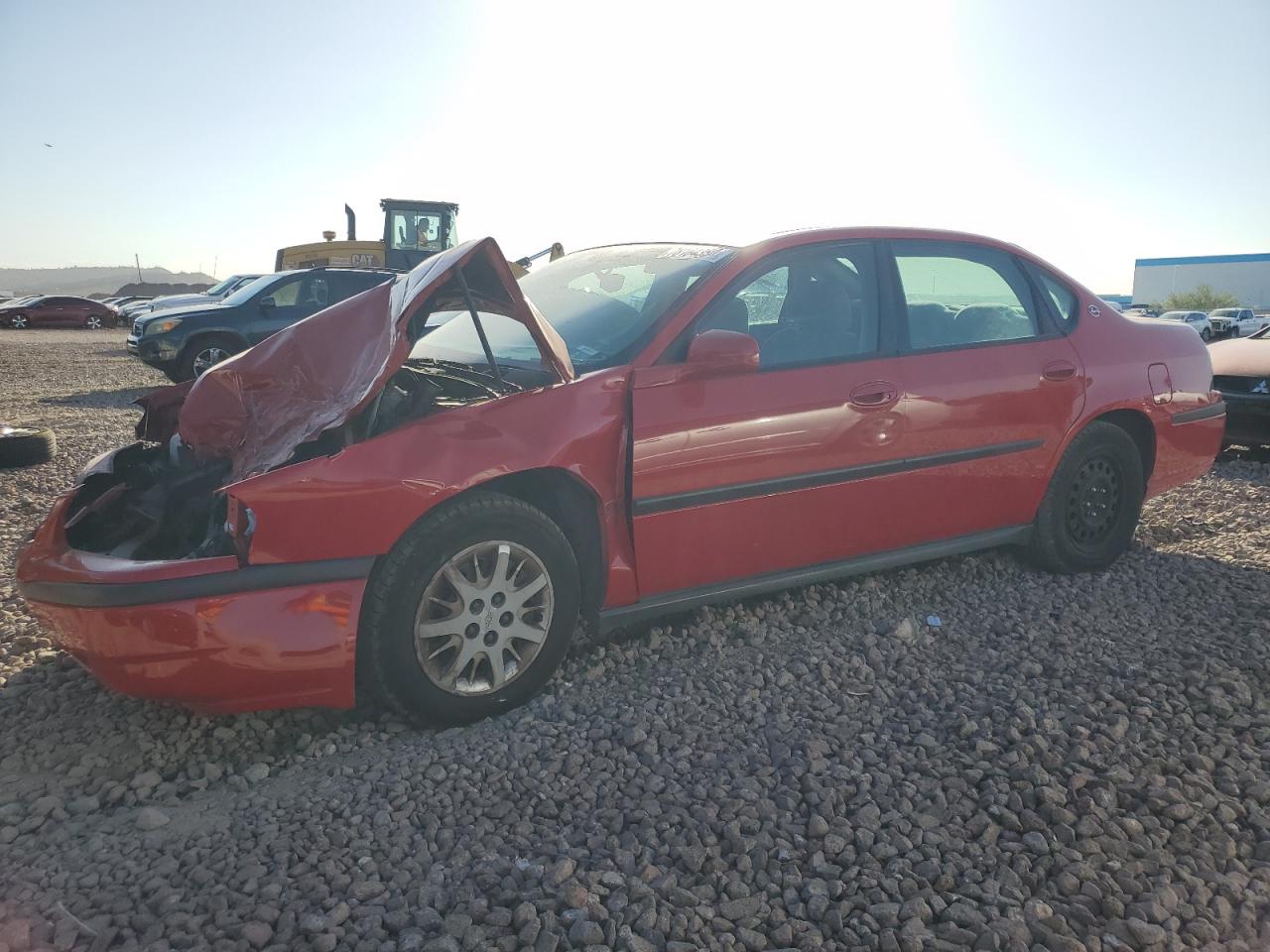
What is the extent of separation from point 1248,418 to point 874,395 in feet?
18.1

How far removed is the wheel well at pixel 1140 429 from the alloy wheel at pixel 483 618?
298 centimetres

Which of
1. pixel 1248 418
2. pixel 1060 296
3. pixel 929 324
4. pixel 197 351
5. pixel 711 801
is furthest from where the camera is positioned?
pixel 197 351

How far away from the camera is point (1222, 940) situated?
6.66 ft

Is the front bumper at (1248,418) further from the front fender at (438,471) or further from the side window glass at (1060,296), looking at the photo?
the front fender at (438,471)

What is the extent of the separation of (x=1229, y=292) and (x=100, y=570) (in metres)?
74.2

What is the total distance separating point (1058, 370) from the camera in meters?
4.11

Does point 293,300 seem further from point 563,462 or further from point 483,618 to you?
point 483,618

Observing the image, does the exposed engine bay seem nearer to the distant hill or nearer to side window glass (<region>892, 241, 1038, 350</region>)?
side window glass (<region>892, 241, 1038, 350</region>)

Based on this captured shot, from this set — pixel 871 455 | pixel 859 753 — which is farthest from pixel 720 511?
pixel 859 753

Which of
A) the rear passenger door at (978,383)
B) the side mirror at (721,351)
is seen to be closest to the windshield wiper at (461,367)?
the side mirror at (721,351)

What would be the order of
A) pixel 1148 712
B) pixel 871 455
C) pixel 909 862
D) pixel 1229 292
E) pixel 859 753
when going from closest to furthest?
1. pixel 909 862
2. pixel 859 753
3. pixel 1148 712
4. pixel 871 455
5. pixel 1229 292

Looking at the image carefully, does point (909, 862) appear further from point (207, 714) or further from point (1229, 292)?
point (1229, 292)

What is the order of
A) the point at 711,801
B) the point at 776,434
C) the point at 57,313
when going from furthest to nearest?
1. the point at 57,313
2. the point at 776,434
3. the point at 711,801

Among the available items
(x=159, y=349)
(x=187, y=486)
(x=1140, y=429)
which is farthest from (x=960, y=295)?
(x=159, y=349)
